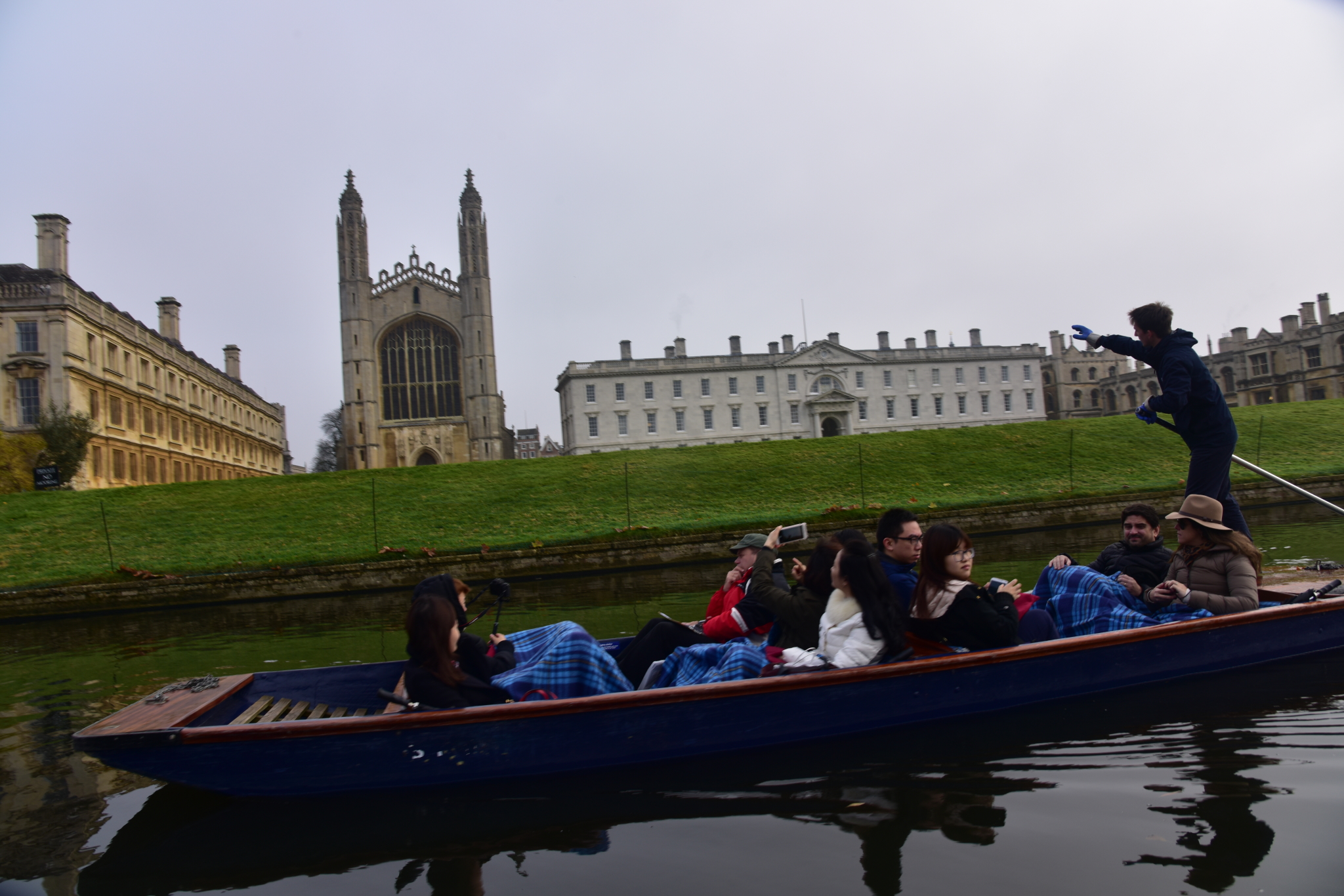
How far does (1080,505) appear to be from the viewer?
19.5 meters

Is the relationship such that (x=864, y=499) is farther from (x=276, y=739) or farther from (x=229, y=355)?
(x=229, y=355)

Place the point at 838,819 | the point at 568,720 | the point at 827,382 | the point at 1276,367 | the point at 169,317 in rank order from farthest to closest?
the point at 827,382 < the point at 1276,367 < the point at 169,317 < the point at 568,720 < the point at 838,819

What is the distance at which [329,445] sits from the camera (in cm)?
8388

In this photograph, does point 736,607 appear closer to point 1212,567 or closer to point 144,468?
point 1212,567

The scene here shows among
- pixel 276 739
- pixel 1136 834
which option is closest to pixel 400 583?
pixel 276 739

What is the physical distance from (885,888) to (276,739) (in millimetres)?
3208

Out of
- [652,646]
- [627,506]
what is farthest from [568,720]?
[627,506]

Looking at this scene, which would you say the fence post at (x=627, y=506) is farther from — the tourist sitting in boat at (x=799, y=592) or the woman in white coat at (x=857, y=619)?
the woman in white coat at (x=857, y=619)

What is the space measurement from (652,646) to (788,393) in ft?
198

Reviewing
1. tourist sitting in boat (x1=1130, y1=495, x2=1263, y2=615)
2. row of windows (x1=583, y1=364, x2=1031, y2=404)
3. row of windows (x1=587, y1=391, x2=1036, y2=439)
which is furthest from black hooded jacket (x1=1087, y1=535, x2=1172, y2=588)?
row of windows (x1=583, y1=364, x2=1031, y2=404)

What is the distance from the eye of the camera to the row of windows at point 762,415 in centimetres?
6338

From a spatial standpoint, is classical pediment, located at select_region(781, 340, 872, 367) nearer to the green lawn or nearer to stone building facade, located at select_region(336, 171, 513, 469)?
stone building facade, located at select_region(336, 171, 513, 469)

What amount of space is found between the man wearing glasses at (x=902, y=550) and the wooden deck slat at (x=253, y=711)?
3.99 metres

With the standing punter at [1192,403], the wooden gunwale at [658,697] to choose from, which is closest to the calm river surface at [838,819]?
the wooden gunwale at [658,697]
